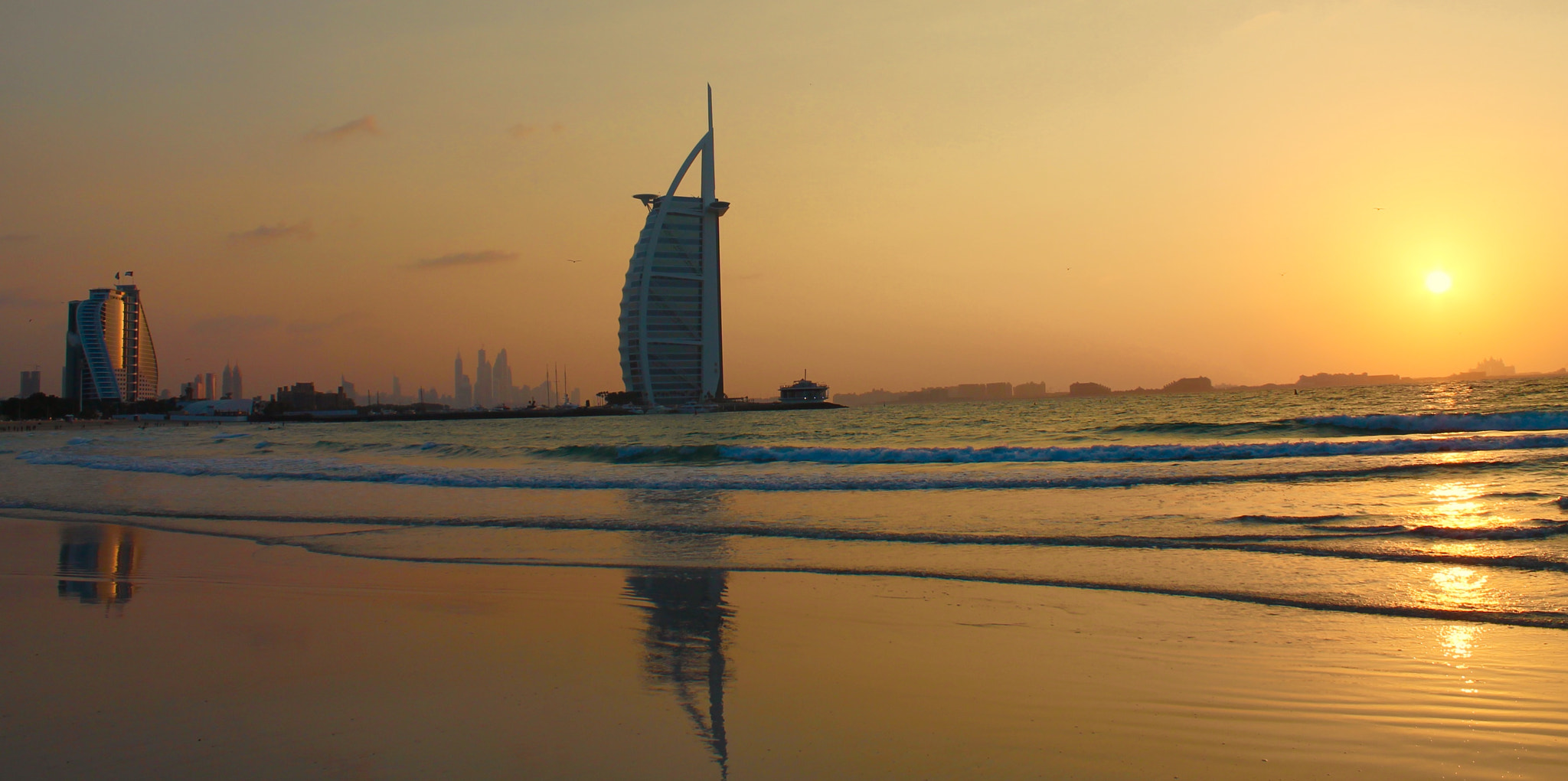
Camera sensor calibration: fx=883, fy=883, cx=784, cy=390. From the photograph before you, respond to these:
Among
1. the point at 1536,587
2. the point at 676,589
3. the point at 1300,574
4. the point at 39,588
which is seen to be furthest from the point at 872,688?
the point at 39,588

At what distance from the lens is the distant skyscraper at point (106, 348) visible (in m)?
161

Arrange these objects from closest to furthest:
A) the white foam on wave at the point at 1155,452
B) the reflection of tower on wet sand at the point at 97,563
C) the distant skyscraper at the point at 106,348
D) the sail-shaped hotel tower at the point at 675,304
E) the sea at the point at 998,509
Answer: the reflection of tower on wet sand at the point at 97,563 < the sea at the point at 998,509 < the white foam on wave at the point at 1155,452 < the sail-shaped hotel tower at the point at 675,304 < the distant skyscraper at the point at 106,348

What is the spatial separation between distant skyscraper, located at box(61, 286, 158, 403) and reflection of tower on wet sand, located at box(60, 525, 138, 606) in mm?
184238

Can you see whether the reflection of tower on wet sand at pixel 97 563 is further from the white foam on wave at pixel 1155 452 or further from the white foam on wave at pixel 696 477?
the white foam on wave at pixel 1155 452

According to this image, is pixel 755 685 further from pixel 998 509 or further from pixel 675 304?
pixel 675 304

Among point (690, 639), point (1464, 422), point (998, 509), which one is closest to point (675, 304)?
point (1464, 422)

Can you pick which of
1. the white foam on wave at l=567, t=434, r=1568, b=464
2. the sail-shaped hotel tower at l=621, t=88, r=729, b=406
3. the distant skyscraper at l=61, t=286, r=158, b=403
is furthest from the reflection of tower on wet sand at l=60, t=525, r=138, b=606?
the distant skyscraper at l=61, t=286, r=158, b=403

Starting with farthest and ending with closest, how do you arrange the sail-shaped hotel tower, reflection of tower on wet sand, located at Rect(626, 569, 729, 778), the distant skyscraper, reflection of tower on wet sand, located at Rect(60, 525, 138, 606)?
the distant skyscraper, the sail-shaped hotel tower, reflection of tower on wet sand, located at Rect(60, 525, 138, 606), reflection of tower on wet sand, located at Rect(626, 569, 729, 778)

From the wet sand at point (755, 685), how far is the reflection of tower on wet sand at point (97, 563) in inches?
5.9

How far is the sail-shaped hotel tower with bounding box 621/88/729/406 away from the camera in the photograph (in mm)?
113875

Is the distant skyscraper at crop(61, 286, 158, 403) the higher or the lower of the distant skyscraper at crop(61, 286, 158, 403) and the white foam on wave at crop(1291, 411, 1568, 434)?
the higher

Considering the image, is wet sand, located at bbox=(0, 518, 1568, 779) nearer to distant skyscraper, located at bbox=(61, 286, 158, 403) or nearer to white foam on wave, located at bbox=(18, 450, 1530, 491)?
white foam on wave, located at bbox=(18, 450, 1530, 491)

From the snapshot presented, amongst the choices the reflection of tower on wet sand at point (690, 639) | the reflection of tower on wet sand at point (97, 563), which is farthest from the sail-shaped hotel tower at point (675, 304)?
the reflection of tower on wet sand at point (690, 639)

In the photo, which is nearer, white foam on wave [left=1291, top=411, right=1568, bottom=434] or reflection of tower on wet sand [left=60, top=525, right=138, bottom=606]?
reflection of tower on wet sand [left=60, top=525, right=138, bottom=606]
